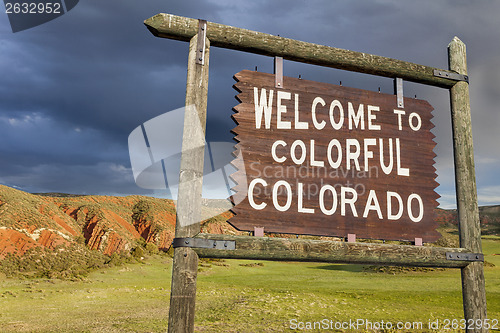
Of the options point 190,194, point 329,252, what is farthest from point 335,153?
point 190,194

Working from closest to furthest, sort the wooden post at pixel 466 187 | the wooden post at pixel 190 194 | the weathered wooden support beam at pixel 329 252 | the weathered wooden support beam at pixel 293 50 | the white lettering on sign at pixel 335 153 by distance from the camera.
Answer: the wooden post at pixel 190 194
the weathered wooden support beam at pixel 329 252
the weathered wooden support beam at pixel 293 50
the white lettering on sign at pixel 335 153
the wooden post at pixel 466 187

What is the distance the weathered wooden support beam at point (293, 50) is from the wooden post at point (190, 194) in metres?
0.19

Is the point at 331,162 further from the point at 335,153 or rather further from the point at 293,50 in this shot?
the point at 293,50

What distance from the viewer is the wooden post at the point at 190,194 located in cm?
333

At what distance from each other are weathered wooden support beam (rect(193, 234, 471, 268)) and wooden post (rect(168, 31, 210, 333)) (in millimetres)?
164

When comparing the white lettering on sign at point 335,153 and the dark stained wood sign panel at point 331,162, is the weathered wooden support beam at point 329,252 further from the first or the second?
the white lettering on sign at point 335,153

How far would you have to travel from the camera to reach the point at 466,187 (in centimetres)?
452

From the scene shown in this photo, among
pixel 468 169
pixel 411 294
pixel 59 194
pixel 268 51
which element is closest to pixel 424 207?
pixel 468 169

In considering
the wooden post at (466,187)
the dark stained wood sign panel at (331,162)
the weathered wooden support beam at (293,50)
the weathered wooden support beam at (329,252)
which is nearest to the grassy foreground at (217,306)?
the wooden post at (466,187)

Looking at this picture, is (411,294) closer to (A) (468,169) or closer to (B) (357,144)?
(A) (468,169)

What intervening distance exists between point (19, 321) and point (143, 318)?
3024 millimetres

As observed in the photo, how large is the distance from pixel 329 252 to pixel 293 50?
7.53 feet

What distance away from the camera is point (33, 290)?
13562 mm

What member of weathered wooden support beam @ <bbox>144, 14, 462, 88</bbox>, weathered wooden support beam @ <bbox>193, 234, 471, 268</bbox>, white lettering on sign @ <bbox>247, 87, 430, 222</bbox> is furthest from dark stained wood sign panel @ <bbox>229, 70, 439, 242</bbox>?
weathered wooden support beam @ <bbox>144, 14, 462, 88</bbox>
